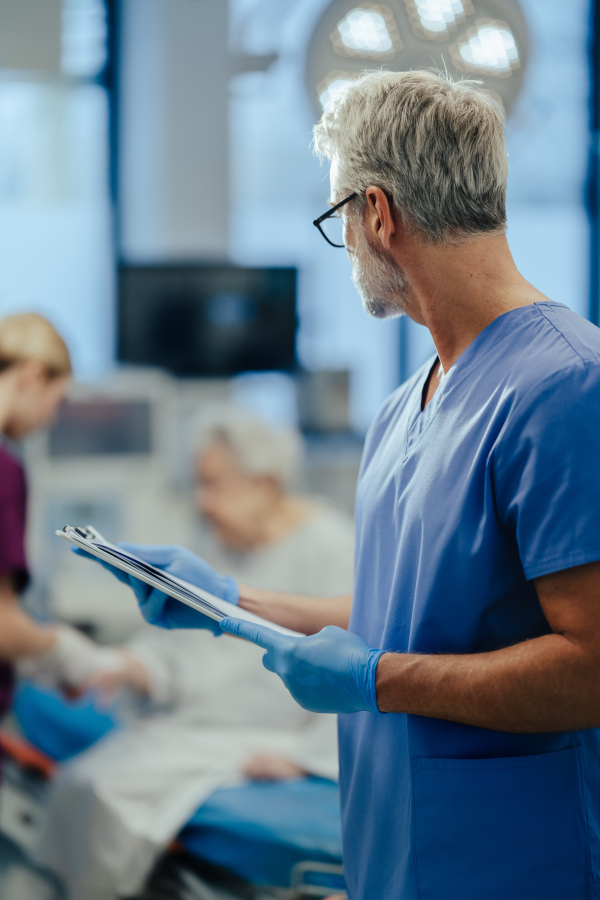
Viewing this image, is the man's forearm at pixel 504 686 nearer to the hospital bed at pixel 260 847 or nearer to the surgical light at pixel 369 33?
the hospital bed at pixel 260 847

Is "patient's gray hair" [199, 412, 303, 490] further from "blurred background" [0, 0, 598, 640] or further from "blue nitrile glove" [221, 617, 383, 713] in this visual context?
"blue nitrile glove" [221, 617, 383, 713]

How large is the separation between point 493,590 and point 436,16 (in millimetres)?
1816

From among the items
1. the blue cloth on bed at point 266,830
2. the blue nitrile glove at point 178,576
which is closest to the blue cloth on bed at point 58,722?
the blue cloth on bed at point 266,830

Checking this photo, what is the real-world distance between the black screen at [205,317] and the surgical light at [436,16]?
1.34 metres

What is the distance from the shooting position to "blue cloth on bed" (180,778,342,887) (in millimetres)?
1683

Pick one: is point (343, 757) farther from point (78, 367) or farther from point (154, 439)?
point (78, 367)

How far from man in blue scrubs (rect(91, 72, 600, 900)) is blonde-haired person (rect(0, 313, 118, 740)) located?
36.0 inches

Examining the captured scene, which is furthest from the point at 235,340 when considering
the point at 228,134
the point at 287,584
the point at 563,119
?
the point at 563,119

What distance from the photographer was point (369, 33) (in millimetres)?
2129

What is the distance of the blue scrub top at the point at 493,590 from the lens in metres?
0.75

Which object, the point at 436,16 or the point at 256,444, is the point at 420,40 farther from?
the point at 256,444

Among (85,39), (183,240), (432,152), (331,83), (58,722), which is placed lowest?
(58,722)

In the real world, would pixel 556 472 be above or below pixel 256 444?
above

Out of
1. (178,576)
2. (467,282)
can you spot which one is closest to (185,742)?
(178,576)
